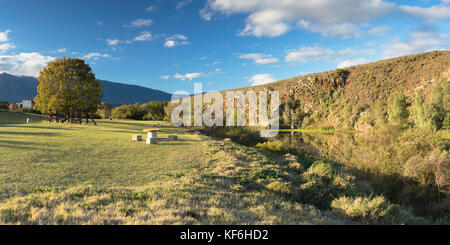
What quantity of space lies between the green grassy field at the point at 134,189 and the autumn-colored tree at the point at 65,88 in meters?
19.2

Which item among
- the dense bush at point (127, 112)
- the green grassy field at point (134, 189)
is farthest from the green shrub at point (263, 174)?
the dense bush at point (127, 112)

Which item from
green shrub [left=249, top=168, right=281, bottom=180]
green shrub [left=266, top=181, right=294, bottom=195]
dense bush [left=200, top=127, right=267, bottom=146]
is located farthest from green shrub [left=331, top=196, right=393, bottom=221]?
dense bush [left=200, top=127, right=267, bottom=146]

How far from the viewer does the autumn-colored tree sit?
29.0 metres

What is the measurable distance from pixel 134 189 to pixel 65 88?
29.8 meters

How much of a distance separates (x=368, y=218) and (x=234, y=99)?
5428cm

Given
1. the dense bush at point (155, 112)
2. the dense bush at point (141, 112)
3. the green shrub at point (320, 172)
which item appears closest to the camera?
the green shrub at point (320, 172)

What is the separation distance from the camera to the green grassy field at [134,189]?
180 inches

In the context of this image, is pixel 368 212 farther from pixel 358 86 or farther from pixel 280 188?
pixel 358 86

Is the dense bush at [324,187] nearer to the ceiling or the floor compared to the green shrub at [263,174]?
nearer to the floor

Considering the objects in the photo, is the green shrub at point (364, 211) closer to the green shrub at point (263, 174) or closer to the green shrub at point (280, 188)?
the green shrub at point (280, 188)

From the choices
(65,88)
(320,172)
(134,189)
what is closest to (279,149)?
(320,172)

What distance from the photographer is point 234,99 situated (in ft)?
196
